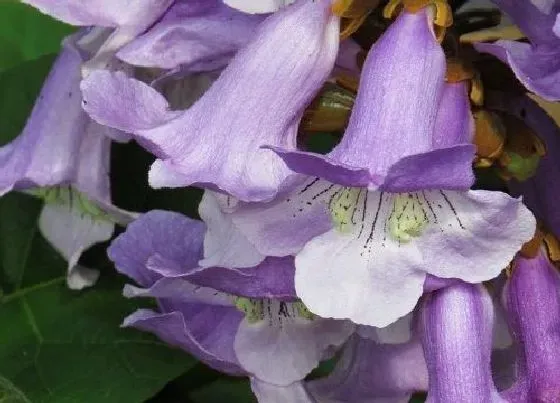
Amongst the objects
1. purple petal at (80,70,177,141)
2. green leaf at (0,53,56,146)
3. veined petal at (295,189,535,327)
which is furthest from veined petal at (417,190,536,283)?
green leaf at (0,53,56,146)

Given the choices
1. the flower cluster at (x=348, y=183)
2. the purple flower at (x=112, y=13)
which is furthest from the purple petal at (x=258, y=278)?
the purple flower at (x=112, y=13)

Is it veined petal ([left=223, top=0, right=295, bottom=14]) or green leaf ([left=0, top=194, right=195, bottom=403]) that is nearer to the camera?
veined petal ([left=223, top=0, right=295, bottom=14])

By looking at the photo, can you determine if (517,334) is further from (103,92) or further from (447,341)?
(103,92)

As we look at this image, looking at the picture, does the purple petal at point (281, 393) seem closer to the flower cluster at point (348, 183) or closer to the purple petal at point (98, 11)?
the flower cluster at point (348, 183)

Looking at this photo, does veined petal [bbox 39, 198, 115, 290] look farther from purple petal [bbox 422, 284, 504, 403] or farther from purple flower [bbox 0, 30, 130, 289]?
purple petal [bbox 422, 284, 504, 403]

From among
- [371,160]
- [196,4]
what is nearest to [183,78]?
[196,4]

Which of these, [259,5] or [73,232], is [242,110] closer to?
[259,5]

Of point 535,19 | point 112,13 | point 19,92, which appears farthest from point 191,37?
point 19,92
